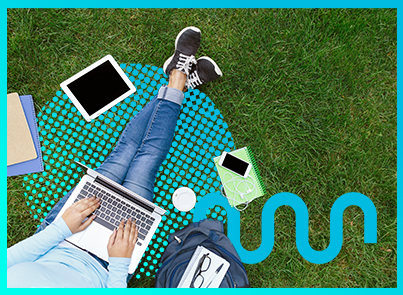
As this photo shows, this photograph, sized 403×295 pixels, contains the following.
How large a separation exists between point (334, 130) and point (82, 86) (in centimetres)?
144

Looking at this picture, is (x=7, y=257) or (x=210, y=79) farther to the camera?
(x=210, y=79)

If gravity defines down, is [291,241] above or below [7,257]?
above

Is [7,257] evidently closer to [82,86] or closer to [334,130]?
[82,86]

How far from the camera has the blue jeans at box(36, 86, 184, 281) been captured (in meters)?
1.42

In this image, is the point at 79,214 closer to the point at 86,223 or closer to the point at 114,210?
the point at 86,223

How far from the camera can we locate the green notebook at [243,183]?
1.56 m

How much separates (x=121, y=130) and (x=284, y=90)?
95cm

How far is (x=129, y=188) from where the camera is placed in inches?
55.4

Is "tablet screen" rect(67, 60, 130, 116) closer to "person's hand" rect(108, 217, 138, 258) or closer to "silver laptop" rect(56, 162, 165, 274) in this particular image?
"silver laptop" rect(56, 162, 165, 274)

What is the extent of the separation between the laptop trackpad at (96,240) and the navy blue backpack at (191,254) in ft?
1.00

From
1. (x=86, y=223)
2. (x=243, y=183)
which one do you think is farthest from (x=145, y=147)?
(x=243, y=183)

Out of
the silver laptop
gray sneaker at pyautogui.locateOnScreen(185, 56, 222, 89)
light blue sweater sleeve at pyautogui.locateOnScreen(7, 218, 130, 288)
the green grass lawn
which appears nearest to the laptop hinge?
the silver laptop

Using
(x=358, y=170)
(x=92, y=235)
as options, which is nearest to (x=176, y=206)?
(x=92, y=235)

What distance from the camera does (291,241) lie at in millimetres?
1558
